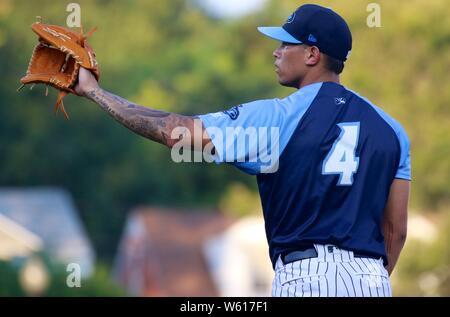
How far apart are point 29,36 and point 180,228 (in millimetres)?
7989

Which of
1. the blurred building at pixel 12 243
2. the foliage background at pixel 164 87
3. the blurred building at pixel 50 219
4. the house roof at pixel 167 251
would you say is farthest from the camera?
the house roof at pixel 167 251

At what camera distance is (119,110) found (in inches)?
163

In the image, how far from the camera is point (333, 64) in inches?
172

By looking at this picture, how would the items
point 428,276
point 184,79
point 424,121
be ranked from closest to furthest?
1. point 428,276
2. point 424,121
3. point 184,79

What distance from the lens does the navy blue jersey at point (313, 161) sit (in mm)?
4070

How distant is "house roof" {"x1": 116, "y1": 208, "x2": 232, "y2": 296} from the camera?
100 feet

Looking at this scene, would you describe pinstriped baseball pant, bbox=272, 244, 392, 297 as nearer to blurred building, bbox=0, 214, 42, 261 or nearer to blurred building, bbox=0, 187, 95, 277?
blurred building, bbox=0, 214, 42, 261

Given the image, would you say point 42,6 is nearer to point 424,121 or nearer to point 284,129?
point 424,121

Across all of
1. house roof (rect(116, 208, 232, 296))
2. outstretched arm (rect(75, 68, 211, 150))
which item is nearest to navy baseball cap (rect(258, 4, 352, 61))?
outstretched arm (rect(75, 68, 211, 150))

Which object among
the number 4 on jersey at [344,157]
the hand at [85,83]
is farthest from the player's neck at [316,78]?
the hand at [85,83]

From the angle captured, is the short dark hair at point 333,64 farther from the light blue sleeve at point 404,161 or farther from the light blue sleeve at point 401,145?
the light blue sleeve at point 404,161

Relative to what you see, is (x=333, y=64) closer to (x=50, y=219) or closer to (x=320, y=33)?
(x=320, y=33)

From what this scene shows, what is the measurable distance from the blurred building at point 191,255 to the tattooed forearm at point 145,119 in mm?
23045

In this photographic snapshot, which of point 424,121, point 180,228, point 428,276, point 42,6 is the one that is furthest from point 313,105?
point 42,6
